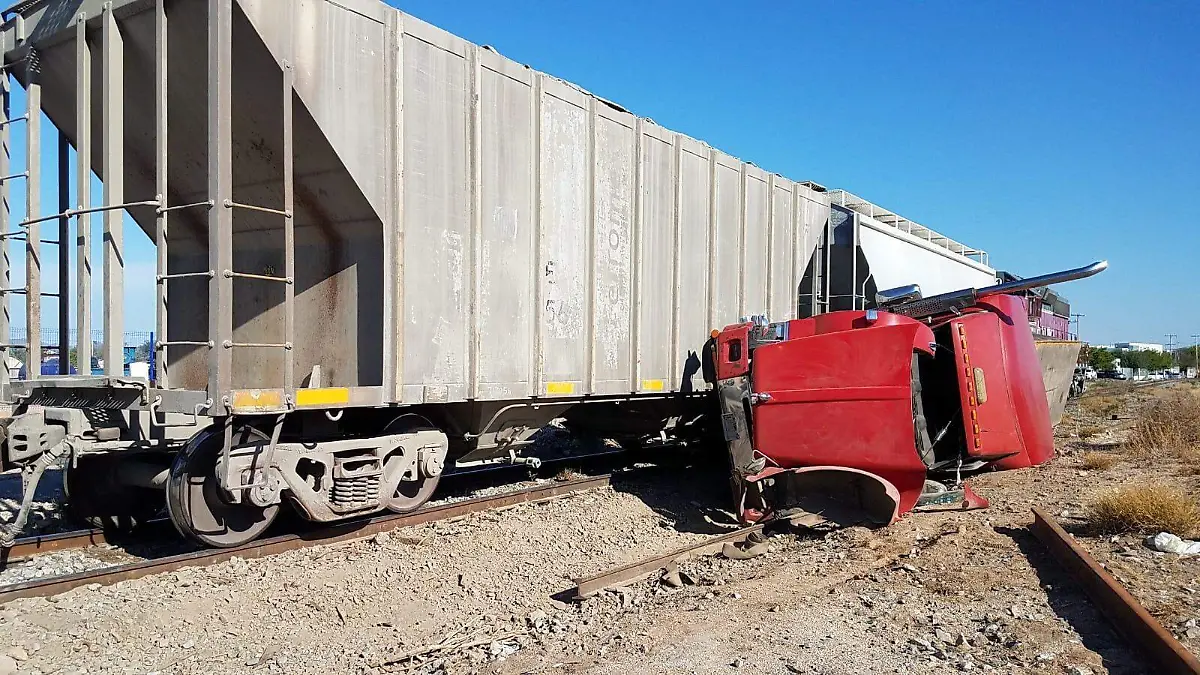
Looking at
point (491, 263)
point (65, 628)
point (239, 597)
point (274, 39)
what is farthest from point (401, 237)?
point (65, 628)

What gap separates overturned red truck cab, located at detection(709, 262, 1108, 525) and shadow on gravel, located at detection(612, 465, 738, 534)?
1.43ft

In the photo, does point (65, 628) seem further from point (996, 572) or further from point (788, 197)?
point (788, 197)

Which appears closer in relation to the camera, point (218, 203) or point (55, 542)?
point (218, 203)

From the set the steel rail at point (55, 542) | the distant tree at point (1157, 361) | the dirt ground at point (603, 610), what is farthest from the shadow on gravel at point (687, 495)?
the distant tree at point (1157, 361)

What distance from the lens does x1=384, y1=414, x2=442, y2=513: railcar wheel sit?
264 inches

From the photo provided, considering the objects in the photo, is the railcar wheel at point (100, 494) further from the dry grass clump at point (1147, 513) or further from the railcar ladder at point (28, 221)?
the dry grass clump at point (1147, 513)

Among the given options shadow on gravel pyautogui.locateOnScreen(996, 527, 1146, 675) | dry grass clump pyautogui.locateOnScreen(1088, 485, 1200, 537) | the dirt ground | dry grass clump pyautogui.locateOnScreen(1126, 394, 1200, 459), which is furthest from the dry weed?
dry grass clump pyautogui.locateOnScreen(1126, 394, 1200, 459)

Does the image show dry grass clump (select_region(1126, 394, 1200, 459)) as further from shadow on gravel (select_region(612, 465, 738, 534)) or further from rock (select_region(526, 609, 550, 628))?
rock (select_region(526, 609, 550, 628))

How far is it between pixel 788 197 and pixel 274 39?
298 inches

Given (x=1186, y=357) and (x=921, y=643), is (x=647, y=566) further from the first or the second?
(x=1186, y=357)

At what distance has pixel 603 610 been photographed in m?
4.89

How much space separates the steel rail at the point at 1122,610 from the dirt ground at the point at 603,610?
0.09 meters

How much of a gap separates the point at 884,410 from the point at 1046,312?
1236cm

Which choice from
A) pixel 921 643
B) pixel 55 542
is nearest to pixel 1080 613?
pixel 921 643
